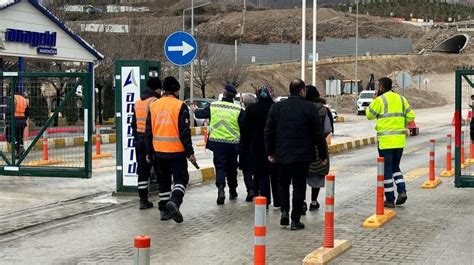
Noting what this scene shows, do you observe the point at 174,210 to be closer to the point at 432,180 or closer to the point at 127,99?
the point at 127,99

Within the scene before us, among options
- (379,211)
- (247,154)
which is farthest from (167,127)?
(379,211)

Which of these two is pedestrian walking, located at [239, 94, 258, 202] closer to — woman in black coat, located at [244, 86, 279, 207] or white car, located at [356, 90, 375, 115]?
woman in black coat, located at [244, 86, 279, 207]

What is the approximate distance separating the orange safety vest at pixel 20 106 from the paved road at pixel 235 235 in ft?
9.10

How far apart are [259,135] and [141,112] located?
1791 millimetres

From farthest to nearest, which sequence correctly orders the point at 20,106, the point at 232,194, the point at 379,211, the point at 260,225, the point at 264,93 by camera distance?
the point at 20,106, the point at 232,194, the point at 264,93, the point at 379,211, the point at 260,225

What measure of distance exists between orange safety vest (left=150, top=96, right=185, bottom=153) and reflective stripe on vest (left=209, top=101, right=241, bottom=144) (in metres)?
1.85

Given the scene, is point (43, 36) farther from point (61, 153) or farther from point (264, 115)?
point (264, 115)

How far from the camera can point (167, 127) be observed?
10227 mm

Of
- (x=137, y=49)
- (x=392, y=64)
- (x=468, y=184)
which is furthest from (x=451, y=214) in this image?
(x=392, y=64)

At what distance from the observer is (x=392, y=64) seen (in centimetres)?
10325

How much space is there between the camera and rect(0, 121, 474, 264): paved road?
8.28 meters

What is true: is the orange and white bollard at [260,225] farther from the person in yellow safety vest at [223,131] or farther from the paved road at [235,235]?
the person in yellow safety vest at [223,131]

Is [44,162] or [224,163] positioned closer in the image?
[224,163]

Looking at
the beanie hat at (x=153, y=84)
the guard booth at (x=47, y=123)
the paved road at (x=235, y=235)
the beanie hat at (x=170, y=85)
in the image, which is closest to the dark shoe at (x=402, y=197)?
the paved road at (x=235, y=235)
